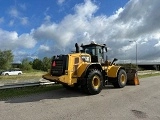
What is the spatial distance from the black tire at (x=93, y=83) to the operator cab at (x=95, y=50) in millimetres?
1684

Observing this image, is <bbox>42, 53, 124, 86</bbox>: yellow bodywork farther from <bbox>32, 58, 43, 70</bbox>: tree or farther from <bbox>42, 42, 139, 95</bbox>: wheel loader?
<bbox>32, 58, 43, 70</bbox>: tree

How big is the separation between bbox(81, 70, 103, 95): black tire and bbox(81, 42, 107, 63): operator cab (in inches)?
66.3

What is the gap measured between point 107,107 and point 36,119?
9.89 feet

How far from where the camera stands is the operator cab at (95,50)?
14051 millimetres

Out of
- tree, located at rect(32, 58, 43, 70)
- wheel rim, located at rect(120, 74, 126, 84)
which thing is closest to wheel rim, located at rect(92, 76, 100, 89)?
wheel rim, located at rect(120, 74, 126, 84)

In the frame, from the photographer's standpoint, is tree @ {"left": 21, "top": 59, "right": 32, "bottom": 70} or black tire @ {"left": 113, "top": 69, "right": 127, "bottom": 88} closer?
Result: black tire @ {"left": 113, "top": 69, "right": 127, "bottom": 88}

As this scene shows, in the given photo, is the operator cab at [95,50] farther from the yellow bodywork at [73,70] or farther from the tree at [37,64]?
the tree at [37,64]

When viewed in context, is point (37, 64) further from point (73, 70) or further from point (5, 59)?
point (73, 70)

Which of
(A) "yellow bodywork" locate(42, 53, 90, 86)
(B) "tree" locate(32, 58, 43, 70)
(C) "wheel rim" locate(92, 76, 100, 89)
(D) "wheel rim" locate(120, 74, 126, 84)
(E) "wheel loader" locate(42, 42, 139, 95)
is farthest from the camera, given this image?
(B) "tree" locate(32, 58, 43, 70)

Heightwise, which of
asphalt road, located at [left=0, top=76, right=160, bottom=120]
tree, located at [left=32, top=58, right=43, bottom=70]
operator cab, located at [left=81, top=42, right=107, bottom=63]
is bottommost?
asphalt road, located at [left=0, top=76, right=160, bottom=120]

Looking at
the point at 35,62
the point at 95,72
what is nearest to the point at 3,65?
the point at 35,62

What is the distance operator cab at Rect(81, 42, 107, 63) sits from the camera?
1405 cm

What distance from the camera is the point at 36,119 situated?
7020mm

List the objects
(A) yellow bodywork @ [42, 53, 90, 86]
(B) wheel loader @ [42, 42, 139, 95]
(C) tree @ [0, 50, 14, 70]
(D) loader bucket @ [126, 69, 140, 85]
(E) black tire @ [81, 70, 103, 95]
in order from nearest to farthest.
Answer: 1. (A) yellow bodywork @ [42, 53, 90, 86]
2. (B) wheel loader @ [42, 42, 139, 95]
3. (E) black tire @ [81, 70, 103, 95]
4. (D) loader bucket @ [126, 69, 140, 85]
5. (C) tree @ [0, 50, 14, 70]
